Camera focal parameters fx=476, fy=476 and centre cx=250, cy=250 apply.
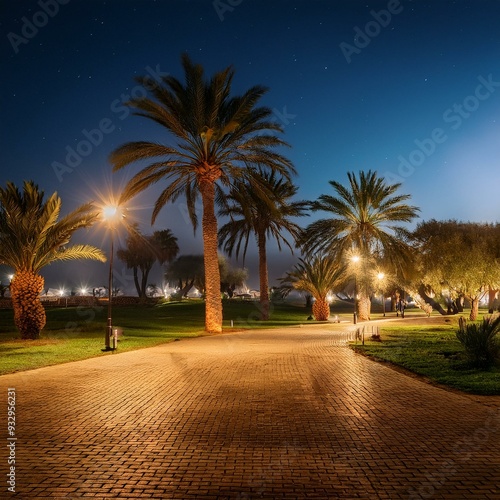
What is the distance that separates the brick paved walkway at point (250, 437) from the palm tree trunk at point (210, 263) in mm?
13090

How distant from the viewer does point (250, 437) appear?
580cm

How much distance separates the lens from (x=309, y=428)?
6184 millimetres

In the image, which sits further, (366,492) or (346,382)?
(346,382)

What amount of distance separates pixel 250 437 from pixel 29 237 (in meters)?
16.1

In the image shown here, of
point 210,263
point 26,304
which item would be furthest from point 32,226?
point 210,263

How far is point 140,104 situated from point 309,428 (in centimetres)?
1761

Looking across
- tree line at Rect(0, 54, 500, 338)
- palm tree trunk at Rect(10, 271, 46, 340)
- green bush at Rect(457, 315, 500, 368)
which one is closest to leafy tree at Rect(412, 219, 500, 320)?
tree line at Rect(0, 54, 500, 338)

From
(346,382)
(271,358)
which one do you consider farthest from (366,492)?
(271,358)

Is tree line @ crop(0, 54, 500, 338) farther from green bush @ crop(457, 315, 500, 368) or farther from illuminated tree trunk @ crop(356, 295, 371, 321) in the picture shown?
green bush @ crop(457, 315, 500, 368)

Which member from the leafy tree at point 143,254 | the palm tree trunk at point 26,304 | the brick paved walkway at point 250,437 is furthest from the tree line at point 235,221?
the leafy tree at point 143,254

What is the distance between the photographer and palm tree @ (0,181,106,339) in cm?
1870

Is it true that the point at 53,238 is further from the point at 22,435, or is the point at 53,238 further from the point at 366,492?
the point at 366,492

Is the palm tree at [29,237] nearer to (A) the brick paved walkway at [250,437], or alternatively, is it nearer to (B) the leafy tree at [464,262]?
(A) the brick paved walkway at [250,437]

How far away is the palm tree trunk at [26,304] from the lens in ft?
62.4
